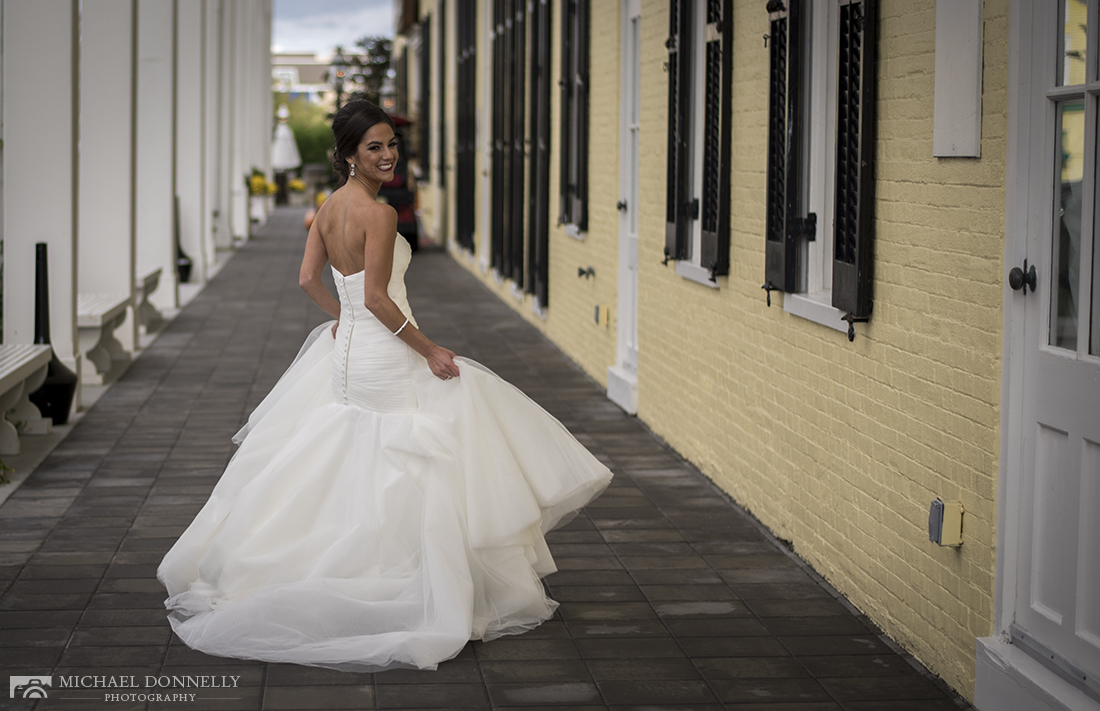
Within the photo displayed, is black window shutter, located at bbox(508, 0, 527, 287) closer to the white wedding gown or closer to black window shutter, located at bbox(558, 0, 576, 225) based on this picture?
black window shutter, located at bbox(558, 0, 576, 225)

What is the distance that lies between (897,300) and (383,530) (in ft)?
6.19

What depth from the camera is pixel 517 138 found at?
1349 centimetres

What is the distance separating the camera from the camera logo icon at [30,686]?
11.8 ft

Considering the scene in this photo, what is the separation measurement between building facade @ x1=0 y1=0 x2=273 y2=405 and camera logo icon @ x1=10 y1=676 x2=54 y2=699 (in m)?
4.54

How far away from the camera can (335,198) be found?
424 cm

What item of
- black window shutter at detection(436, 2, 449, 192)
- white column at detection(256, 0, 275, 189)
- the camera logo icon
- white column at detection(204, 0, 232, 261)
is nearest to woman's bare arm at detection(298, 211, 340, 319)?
the camera logo icon

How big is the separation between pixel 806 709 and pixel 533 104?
30.7 ft

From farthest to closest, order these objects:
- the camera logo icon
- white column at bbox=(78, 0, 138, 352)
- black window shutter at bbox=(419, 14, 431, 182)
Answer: black window shutter at bbox=(419, 14, 431, 182) → white column at bbox=(78, 0, 138, 352) → the camera logo icon

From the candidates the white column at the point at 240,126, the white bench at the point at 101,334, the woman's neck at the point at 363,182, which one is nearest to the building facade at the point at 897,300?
the woman's neck at the point at 363,182

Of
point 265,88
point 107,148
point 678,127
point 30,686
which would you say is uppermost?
point 265,88

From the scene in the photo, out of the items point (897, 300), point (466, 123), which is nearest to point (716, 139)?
point (897, 300)

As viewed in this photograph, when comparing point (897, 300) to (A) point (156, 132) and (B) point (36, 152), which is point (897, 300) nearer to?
(B) point (36, 152)

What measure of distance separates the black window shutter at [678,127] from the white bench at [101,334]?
4.12 m

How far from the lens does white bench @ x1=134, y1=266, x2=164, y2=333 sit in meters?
11.4
